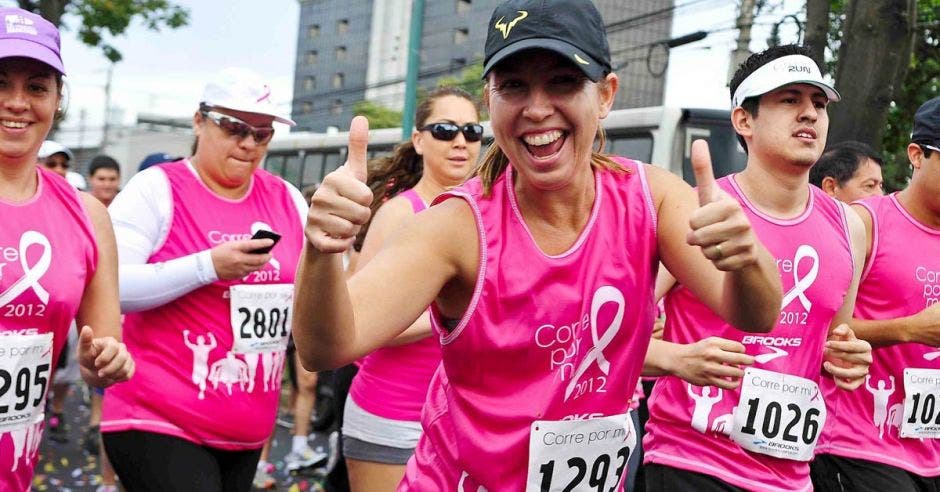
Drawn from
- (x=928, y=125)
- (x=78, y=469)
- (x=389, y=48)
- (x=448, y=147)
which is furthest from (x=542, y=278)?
(x=389, y=48)

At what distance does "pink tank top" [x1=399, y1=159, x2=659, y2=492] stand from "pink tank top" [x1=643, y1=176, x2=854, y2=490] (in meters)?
1.11

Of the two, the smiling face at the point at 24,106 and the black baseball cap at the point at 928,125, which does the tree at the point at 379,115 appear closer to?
the black baseball cap at the point at 928,125

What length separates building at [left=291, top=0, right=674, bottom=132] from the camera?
2304 inches

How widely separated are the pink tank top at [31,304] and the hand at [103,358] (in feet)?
0.42

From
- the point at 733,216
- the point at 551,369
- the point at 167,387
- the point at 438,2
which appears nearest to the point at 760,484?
the point at 551,369

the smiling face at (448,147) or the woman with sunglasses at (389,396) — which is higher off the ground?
the smiling face at (448,147)

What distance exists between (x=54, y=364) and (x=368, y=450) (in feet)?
5.02

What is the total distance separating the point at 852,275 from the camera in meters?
4.00

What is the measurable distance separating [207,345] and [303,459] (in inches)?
200

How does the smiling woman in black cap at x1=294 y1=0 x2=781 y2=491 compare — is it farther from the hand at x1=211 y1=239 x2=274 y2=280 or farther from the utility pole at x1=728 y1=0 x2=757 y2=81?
the utility pole at x1=728 y1=0 x2=757 y2=81

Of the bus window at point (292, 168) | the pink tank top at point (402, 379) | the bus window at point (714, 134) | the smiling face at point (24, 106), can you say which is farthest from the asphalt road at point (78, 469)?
the bus window at point (292, 168)

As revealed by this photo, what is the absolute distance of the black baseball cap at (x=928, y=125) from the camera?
15.4 feet

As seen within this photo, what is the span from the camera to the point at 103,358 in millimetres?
3322

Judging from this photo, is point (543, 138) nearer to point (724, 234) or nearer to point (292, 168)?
point (724, 234)
